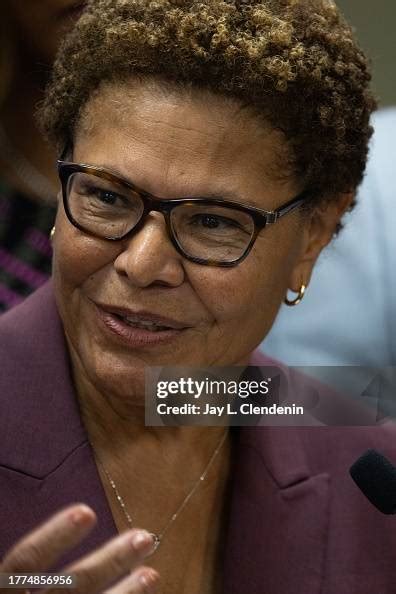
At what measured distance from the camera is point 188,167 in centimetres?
113

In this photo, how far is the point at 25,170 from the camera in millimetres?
1645

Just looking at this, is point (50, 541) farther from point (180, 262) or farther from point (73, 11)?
point (73, 11)

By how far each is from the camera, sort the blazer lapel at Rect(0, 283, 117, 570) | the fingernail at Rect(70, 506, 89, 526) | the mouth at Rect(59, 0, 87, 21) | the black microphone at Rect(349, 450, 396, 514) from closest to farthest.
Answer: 1. the fingernail at Rect(70, 506, 89, 526)
2. the black microphone at Rect(349, 450, 396, 514)
3. the blazer lapel at Rect(0, 283, 117, 570)
4. the mouth at Rect(59, 0, 87, 21)

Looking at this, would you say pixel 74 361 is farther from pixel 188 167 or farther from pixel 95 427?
pixel 188 167

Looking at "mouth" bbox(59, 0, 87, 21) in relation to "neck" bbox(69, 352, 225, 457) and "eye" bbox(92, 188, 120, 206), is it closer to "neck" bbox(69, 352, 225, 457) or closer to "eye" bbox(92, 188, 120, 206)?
"eye" bbox(92, 188, 120, 206)

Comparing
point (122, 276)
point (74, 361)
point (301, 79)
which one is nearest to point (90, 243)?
point (122, 276)

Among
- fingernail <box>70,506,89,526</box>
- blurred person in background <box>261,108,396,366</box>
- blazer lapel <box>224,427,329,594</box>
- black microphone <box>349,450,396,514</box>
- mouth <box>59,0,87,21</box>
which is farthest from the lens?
blurred person in background <box>261,108,396,366</box>

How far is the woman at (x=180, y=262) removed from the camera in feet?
3.73

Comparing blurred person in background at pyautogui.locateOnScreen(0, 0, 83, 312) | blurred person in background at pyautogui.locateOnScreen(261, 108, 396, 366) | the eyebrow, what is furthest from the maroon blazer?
blurred person in background at pyautogui.locateOnScreen(261, 108, 396, 366)

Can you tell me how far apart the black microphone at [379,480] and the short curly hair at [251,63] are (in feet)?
1.09

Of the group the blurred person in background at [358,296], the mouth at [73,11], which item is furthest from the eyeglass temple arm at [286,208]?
the blurred person in background at [358,296]

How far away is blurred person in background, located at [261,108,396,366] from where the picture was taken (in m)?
1.86

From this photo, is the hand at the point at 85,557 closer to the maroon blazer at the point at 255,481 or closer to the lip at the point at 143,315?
the maroon blazer at the point at 255,481
